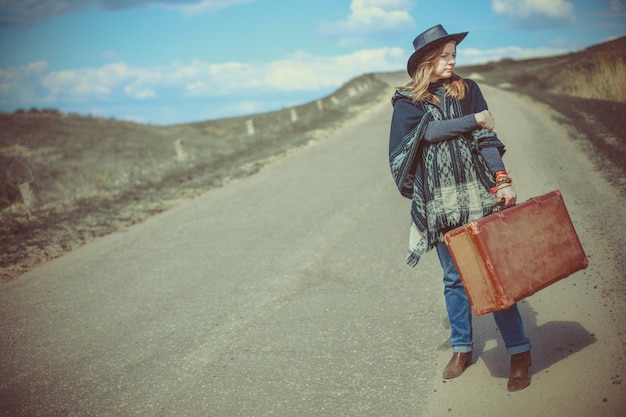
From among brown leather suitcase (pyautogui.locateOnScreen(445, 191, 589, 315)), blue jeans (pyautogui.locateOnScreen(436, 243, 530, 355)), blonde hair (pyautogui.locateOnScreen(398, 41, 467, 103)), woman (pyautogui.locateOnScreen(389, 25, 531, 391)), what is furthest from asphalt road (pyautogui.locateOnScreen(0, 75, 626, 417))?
→ blonde hair (pyautogui.locateOnScreen(398, 41, 467, 103))

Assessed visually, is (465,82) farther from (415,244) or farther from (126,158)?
(126,158)

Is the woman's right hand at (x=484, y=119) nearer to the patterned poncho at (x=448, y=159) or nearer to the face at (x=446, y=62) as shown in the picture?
the patterned poncho at (x=448, y=159)

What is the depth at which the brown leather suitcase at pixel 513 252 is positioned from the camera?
262 cm

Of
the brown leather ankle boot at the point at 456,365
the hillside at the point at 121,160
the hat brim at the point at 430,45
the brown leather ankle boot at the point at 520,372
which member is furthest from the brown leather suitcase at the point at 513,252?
the hillside at the point at 121,160

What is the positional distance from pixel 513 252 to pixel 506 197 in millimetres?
342

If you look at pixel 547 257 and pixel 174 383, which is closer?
pixel 547 257

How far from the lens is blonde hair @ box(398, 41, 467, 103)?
9.46ft

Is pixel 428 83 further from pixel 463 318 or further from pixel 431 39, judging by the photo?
pixel 463 318

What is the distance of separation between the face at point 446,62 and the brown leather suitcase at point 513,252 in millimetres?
901

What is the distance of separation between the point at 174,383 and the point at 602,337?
3014 millimetres

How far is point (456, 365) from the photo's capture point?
318 cm

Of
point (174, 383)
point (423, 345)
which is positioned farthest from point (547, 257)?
point (174, 383)

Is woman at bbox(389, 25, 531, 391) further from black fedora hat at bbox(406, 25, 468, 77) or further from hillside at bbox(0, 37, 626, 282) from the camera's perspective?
hillside at bbox(0, 37, 626, 282)

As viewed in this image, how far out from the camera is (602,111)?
11672mm
